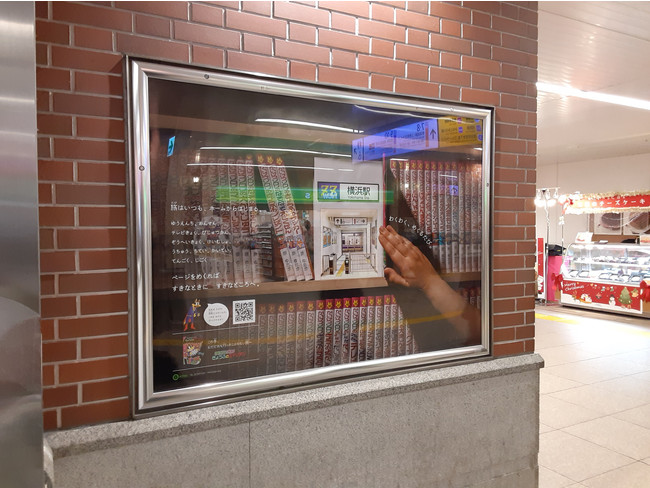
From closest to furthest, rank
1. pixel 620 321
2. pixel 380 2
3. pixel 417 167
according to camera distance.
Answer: pixel 380 2, pixel 417 167, pixel 620 321

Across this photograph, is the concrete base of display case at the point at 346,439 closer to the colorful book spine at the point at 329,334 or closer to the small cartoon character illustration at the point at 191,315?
the colorful book spine at the point at 329,334

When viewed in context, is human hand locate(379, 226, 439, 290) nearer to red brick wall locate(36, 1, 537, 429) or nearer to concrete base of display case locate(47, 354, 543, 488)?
concrete base of display case locate(47, 354, 543, 488)

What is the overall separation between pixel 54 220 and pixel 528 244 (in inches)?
87.6

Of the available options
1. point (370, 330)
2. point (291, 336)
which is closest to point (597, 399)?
point (370, 330)

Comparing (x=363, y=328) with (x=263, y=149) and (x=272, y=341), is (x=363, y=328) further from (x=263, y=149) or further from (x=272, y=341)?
(x=263, y=149)

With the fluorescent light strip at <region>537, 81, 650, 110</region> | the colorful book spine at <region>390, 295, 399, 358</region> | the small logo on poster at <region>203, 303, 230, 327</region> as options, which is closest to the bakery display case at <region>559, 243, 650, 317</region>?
the fluorescent light strip at <region>537, 81, 650, 110</region>

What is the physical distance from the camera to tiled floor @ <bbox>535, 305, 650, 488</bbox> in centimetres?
305

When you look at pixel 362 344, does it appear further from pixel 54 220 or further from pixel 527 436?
pixel 54 220

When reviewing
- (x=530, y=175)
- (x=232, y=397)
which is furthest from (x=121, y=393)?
(x=530, y=175)

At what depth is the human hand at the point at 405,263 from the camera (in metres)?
2.21

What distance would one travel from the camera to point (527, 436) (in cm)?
244

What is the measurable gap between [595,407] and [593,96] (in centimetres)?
391

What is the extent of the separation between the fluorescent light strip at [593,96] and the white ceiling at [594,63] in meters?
0.12

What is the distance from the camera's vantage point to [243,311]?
192cm
